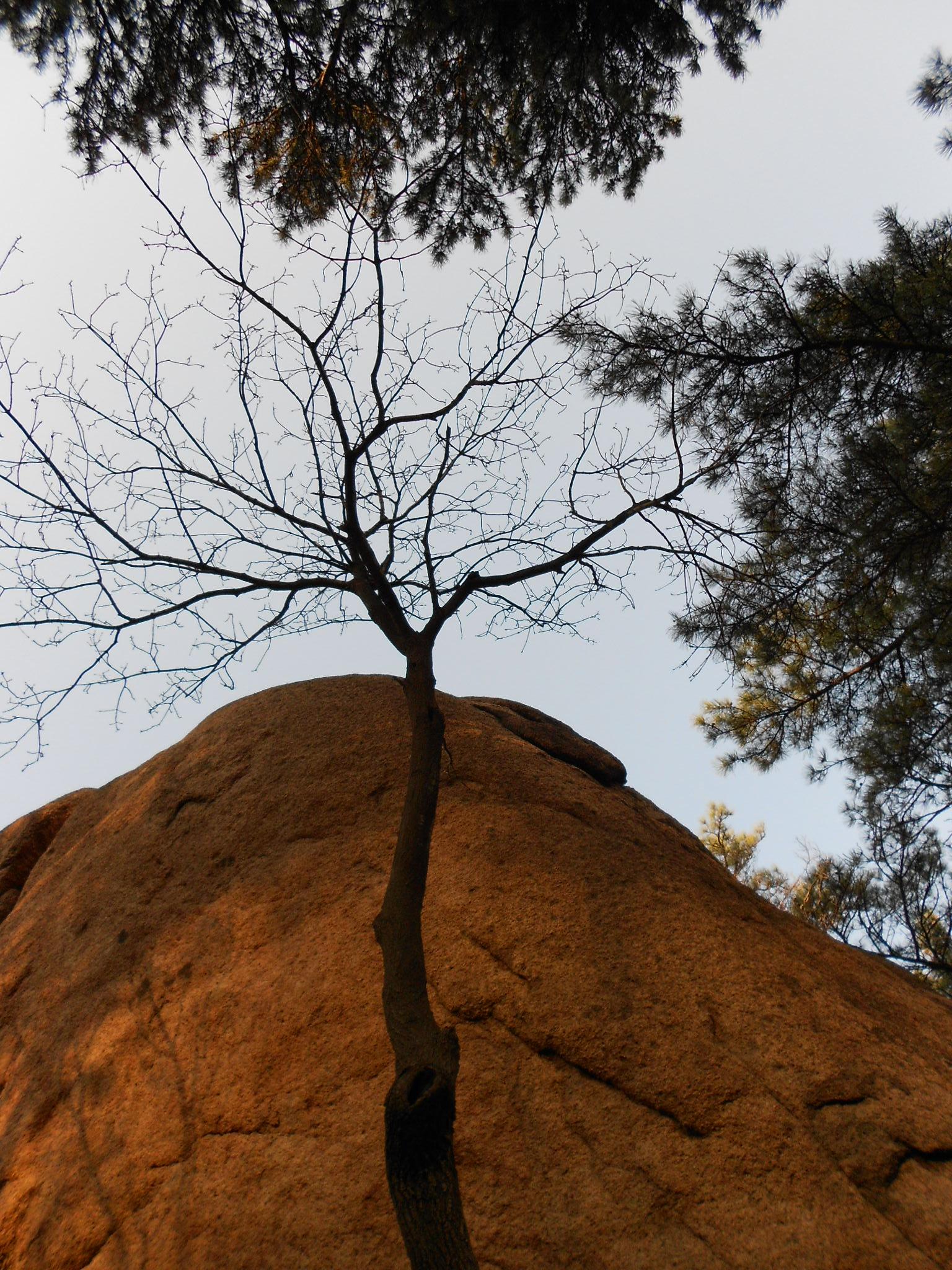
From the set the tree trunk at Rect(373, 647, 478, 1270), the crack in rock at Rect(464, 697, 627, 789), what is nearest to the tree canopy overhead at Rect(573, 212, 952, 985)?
the crack in rock at Rect(464, 697, 627, 789)

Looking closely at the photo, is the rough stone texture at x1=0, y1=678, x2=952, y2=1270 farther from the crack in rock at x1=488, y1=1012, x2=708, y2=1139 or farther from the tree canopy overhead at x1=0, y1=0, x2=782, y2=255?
the tree canopy overhead at x1=0, y1=0, x2=782, y2=255

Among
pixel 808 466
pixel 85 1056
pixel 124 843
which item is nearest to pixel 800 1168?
pixel 85 1056

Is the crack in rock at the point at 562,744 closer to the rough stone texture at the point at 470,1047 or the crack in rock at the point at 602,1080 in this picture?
the rough stone texture at the point at 470,1047

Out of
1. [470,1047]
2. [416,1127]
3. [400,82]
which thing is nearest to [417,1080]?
[416,1127]

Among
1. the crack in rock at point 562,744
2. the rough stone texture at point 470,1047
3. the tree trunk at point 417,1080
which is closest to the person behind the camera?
the tree trunk at point 417,1080

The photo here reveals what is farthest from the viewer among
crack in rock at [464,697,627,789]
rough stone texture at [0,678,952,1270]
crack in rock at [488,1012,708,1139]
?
crack in rock at [464,697,627,789]

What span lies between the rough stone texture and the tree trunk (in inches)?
18.5

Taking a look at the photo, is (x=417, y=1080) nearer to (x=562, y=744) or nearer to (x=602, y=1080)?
(x=602, y=1080)

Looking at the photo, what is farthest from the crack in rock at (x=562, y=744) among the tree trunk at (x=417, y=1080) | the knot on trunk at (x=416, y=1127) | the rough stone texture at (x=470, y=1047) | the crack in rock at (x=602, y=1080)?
the knot on trunk at (x=416, y=1127)

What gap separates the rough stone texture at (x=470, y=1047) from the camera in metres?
2.58

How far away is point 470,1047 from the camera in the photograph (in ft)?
9.80

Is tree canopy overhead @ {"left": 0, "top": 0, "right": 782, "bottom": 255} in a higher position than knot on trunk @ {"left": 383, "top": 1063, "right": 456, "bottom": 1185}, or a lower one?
higher

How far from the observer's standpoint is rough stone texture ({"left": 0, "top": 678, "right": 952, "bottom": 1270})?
2.58 m

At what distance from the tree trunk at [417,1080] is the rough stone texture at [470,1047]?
0.47 m
